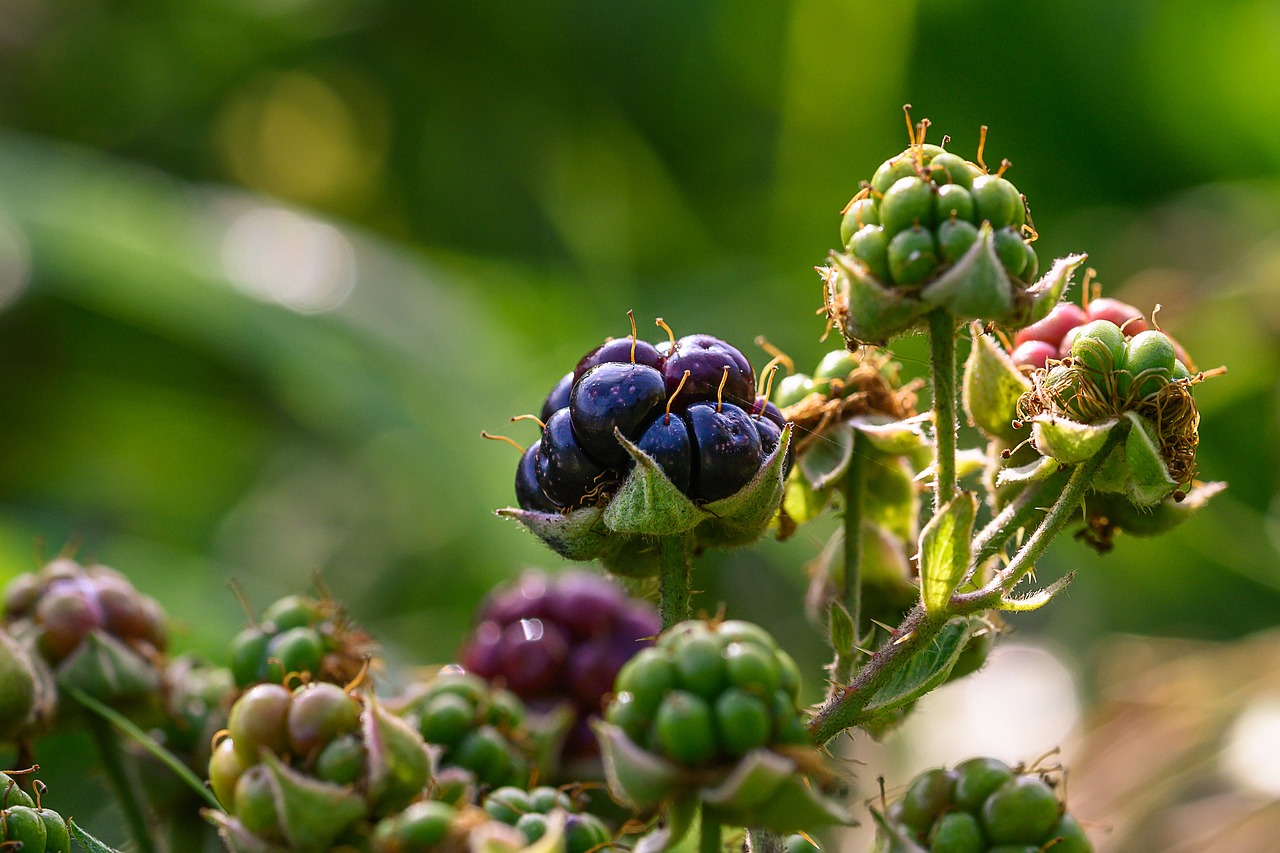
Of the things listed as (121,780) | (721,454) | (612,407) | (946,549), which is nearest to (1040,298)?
(946,549)

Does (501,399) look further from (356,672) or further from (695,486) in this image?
(695,486)

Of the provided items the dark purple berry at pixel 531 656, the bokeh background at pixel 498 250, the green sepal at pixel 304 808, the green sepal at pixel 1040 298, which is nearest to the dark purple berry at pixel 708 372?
the green sepal at pixel 1040 298

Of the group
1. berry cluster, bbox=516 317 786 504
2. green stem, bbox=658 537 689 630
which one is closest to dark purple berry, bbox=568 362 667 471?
berry cluster, bbox=516 317 786 504

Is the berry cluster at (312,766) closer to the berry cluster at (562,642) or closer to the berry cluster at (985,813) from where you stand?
the berry cluster at (985,813)

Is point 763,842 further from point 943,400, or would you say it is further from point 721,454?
point 943,400

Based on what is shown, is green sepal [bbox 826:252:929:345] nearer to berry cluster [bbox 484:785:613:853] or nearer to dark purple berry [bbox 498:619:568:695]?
berry cluster [bbox 484:785:613:853]
